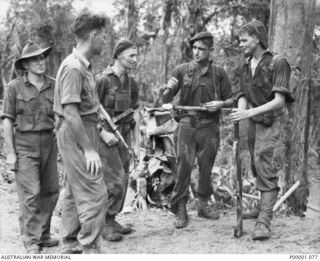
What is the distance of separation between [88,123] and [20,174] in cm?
131

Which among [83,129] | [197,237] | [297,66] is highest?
[297,66]

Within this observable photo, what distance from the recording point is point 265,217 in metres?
5.06

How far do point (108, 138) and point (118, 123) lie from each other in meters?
0.55

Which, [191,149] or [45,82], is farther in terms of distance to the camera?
[191,149]

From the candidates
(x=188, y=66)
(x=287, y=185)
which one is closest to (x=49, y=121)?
(x=188, y=66)

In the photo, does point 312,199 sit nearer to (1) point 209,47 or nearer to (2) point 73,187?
(1) point 209,47

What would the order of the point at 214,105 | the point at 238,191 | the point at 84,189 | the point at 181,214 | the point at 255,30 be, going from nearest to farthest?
1. the point at 84,189
2. the point at 255,30
3. the point at 238,191
4. the point at 214,105
5. the point at 181,214

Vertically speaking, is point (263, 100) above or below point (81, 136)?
above

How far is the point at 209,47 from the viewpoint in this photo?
5684 millimetres

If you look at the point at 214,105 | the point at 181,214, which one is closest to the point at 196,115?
the point at 214,105

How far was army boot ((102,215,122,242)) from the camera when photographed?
5305mm

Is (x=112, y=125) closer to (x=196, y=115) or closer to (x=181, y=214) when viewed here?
(x=196, y=115)

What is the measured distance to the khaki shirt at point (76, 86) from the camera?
400 centimetres

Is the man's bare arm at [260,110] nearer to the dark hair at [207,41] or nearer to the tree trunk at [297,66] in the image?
the dark hair at [207,41]
